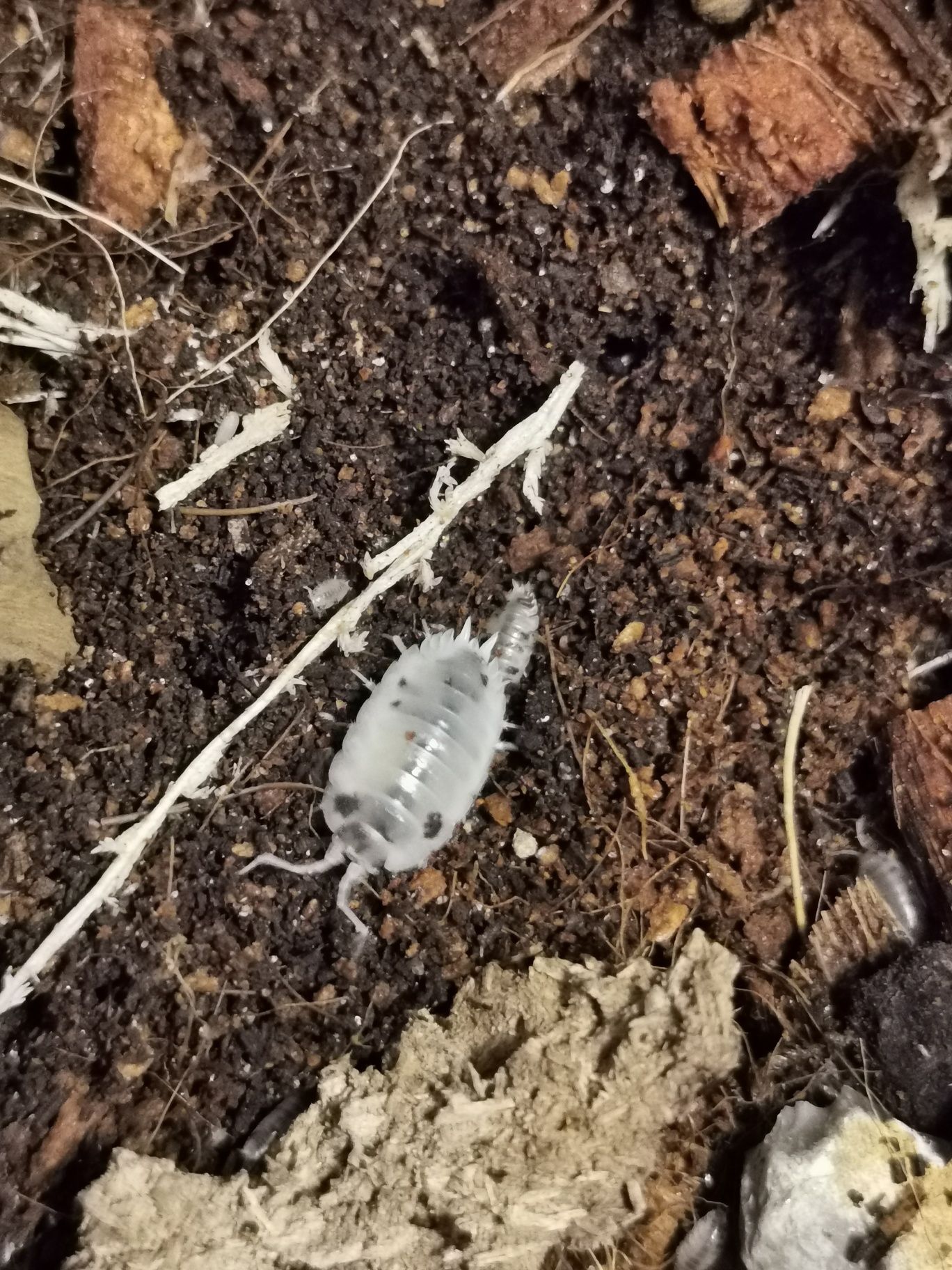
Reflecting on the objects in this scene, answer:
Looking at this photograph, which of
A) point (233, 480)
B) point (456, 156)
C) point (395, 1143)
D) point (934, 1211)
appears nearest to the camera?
point (934, 1211)

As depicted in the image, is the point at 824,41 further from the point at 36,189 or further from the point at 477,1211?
the point at 477,1211

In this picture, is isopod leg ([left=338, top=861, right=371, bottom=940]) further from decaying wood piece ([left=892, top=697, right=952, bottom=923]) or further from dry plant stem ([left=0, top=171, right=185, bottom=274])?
dry plant stem ([left=0, top=171, right=185, bottom=274])

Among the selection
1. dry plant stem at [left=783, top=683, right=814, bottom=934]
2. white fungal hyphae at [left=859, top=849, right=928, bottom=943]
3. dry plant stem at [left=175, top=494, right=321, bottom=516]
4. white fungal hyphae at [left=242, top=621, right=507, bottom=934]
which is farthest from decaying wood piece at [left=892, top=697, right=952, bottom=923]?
dry plant stem at [left=175, top=494, right=321, bottom=516]

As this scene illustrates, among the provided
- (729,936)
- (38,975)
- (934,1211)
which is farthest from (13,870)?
(934,1211)

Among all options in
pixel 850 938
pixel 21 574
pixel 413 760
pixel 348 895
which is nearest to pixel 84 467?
pixel 21 574

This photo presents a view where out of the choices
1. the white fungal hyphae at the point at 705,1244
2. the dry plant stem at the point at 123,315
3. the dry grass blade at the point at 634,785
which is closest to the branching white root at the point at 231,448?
the dry plant stem at the point at 123,315

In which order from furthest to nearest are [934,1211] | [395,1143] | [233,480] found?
1. [233,480]
2. [395,1143]
3. [934,1211]

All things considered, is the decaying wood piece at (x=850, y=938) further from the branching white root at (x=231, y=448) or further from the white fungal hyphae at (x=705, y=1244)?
the branching white root at (x=231, y=448)

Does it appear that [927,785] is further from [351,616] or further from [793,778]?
[351,616]
